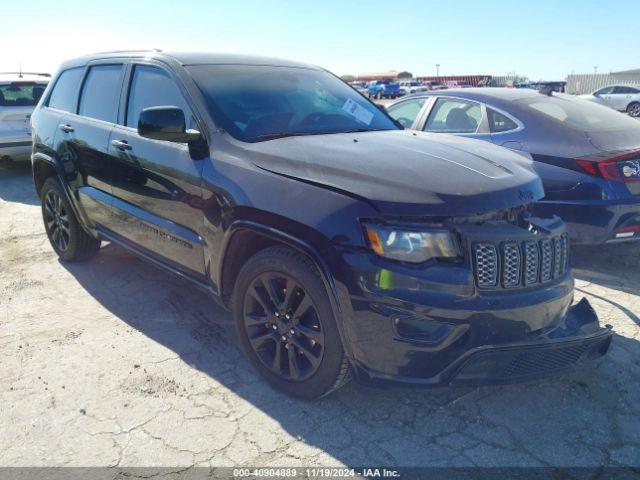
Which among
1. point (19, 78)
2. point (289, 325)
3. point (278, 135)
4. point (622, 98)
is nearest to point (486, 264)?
point (289, 325)

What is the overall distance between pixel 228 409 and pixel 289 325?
0.56 m

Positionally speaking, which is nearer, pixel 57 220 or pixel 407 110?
pixel 57 220

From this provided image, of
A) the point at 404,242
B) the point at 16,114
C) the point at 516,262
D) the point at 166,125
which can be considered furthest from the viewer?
the point at 16,114

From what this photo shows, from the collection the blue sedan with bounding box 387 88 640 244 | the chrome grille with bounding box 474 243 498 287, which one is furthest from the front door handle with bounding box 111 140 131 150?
the blue sedan with bounding box 387 88 640 244

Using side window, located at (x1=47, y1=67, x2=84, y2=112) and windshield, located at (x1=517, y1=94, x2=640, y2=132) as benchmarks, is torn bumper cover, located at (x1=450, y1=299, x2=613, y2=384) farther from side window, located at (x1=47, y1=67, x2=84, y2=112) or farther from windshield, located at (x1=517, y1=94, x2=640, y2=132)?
side window, located at (x1=47, y1=67, x2=84, y2=112)

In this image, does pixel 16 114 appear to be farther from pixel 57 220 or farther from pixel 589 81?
pixel 589 81

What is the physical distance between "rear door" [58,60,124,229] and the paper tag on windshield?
5.48 feet

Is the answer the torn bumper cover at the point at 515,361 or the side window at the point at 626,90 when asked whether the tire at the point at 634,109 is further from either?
the torn bumper cover at the point at 515,361

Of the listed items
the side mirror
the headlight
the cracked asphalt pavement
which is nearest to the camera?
the headlight

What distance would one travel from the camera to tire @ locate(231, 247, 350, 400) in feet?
8.24

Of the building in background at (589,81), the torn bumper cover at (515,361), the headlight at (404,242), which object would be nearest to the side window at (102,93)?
the headlight at (404,242)

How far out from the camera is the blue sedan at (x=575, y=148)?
432cm

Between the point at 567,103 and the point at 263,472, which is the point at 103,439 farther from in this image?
the point at 567,103

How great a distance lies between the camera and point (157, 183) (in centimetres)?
339
